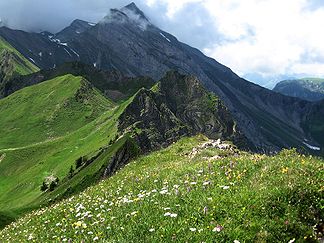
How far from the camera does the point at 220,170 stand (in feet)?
57.8

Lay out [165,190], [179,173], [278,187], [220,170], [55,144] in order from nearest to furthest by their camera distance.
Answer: [278,187] → [165,190] → [220,170] → [179,173] → [55,144]

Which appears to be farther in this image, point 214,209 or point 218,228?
point 214,209

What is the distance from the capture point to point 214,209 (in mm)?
12977

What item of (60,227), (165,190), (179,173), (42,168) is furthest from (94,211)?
(42,168)

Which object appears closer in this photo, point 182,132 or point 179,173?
point 179,173

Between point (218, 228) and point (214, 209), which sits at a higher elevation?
point (214, 209)

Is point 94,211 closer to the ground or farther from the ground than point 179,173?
closer to the ground

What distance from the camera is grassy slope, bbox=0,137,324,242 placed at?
11.9m

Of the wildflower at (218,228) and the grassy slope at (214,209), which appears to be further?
the grassy slope at (214,209)

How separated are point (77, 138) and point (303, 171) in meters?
165

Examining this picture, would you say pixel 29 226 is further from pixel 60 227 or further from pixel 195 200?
pixel 195 200

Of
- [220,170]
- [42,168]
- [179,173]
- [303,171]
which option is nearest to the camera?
[303,171]

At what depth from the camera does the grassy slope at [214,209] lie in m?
11.9

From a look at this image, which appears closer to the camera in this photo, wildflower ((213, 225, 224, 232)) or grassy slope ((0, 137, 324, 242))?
wildflower ((213, 225, 224, 232))
